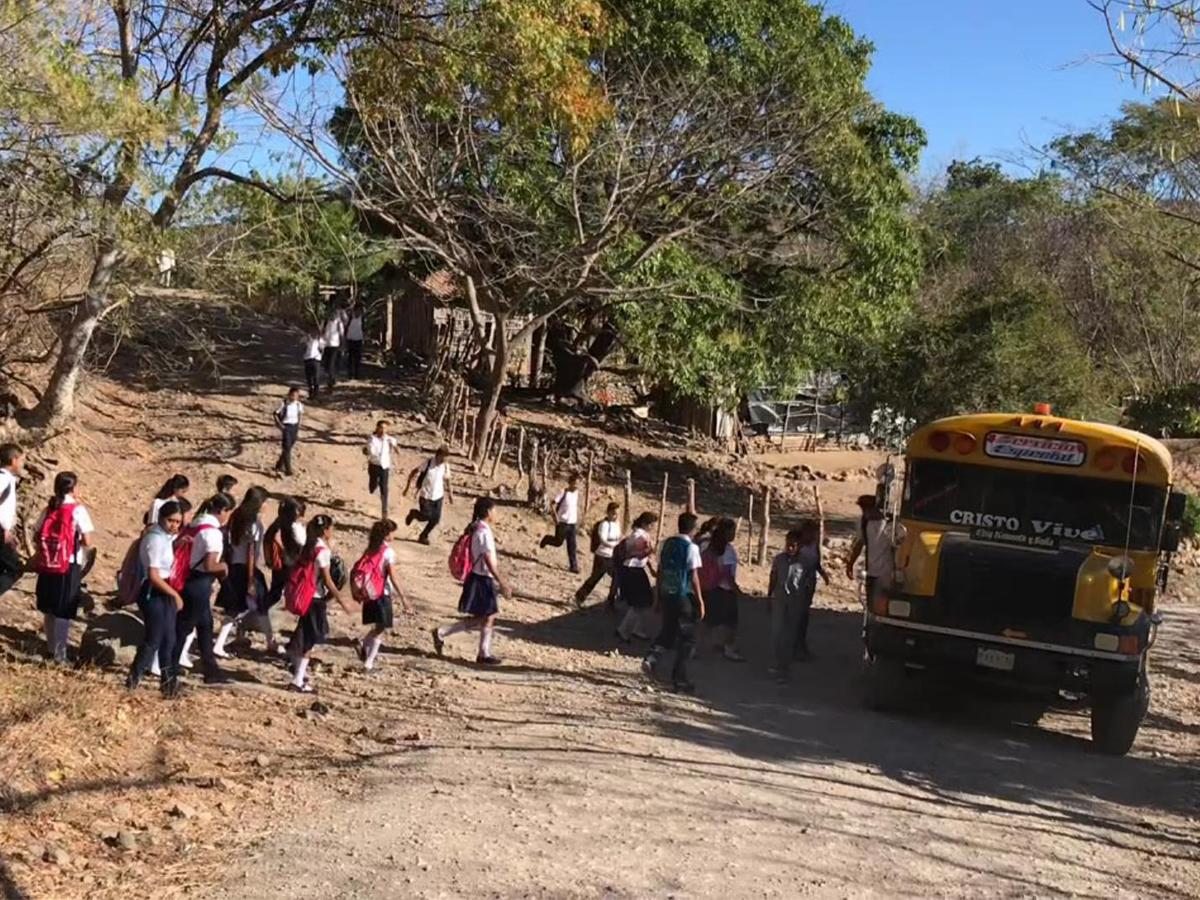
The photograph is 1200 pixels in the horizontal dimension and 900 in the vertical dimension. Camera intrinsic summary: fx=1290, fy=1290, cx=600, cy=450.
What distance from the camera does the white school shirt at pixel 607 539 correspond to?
14.8 meters

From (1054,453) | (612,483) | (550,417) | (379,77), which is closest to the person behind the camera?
(1054,453)

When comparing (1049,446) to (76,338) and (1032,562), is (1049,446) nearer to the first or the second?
(1032,562)

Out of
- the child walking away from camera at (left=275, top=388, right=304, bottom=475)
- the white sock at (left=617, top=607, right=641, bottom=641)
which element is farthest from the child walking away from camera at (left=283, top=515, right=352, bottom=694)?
the child walking away from camera at (left=275, top=388, right=304, bottom=475)

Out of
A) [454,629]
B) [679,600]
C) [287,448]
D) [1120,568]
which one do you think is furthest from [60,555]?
[287,448]

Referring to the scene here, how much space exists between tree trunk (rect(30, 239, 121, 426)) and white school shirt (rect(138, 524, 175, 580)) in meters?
4.32

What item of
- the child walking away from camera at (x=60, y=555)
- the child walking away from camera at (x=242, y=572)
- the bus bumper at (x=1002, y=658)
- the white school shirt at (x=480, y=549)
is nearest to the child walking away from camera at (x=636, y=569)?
the white school shirt at (x=480, y=549)

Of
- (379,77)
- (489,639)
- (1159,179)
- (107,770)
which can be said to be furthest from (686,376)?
(107,770)

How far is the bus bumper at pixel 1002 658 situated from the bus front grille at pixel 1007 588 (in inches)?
5.0

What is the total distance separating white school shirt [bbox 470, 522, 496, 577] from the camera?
1065 cm

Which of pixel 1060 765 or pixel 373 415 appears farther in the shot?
pixel 373 415

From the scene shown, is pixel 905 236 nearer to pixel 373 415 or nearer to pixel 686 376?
pixel 686 376

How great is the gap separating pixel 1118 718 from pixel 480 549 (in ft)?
17.2

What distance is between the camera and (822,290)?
25.3 metres

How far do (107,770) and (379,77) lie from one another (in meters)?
8.92
